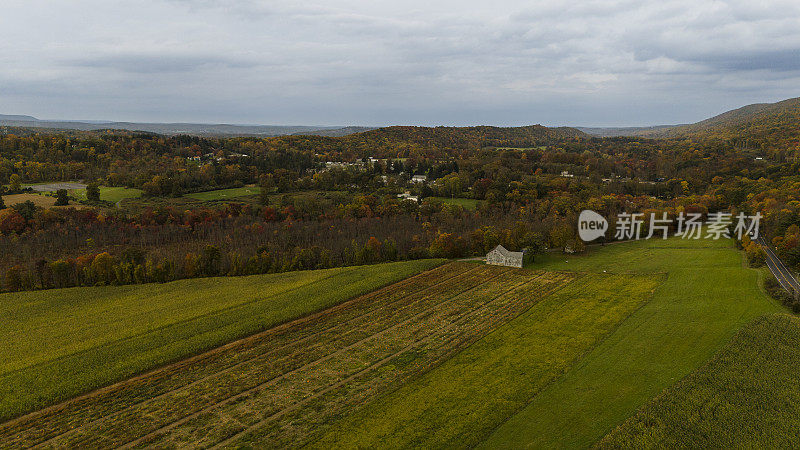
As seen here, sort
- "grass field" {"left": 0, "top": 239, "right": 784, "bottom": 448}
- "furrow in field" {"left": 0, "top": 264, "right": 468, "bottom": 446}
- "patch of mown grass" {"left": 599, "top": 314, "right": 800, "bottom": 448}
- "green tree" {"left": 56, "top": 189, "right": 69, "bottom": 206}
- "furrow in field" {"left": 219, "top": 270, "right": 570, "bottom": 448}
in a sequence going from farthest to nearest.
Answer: "green tree" {"left": 56, "top": 189, "right": 69, "bottom": 206} < "furrow in field" {"left": 0, "top": 264, "right": 468, "bottom": 446} < "grass field" {"left": 0, "top": 239, "right": 784, "bottom": 448} < "furrow in field" {"left": 219, "top": 270, "right": 570, "bottom": 448} < "patch of mown grass" {"left": 599, "top": 314, "right": 800, "bottom": 448}

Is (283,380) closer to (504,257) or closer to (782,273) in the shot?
(504,257)

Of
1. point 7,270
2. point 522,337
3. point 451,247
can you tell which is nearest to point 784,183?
point 451,247

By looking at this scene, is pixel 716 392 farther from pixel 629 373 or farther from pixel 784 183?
pixel 784 183

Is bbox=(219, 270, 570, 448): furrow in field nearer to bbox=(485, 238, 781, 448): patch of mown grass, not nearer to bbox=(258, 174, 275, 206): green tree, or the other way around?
bbox=(485, 238, 781, 448): patch of mown grass

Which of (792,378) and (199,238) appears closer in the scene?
(792,378)

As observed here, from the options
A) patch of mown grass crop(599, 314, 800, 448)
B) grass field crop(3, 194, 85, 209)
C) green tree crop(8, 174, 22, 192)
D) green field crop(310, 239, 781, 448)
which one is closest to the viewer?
patch of mown grass crop(599, 314, 800, 448)

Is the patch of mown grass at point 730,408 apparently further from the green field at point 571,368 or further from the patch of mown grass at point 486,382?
the patch of mown grass at point 486,382

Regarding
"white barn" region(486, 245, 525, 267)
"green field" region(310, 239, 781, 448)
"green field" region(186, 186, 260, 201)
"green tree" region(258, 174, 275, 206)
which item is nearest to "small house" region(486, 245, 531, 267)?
"white barn" region(486, 245, 525, 267)
